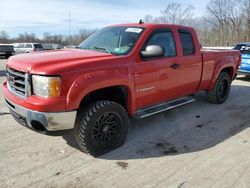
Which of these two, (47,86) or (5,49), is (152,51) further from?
(5,49)

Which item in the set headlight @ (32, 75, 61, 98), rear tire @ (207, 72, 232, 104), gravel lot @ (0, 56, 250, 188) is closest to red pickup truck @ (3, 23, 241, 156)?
headlight @ (32, 75, 61, 98)

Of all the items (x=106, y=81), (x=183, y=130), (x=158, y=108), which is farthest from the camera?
(x=183, y=130)

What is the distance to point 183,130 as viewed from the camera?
501 cm

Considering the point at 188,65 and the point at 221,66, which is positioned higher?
the point at 188,65

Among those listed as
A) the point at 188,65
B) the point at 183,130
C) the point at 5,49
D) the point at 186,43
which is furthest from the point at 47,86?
the point at 5,49

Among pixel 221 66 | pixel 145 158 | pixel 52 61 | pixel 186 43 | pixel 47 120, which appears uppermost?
pixel 186 43

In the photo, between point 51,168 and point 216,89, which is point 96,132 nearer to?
point 51,168

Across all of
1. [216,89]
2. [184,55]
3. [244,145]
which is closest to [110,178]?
[244,145]

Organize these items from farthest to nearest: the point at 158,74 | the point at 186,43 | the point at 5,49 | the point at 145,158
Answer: the point at 5,49 → the point at 186,43 → the point at 158,74 → the point at 145,158

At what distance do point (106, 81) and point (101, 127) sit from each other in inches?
27.5

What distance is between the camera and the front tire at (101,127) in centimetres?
373

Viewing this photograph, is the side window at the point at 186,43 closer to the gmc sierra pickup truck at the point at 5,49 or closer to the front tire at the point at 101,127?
the front tire at the point at 101,127

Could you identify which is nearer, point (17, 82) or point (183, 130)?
point (17, 82)

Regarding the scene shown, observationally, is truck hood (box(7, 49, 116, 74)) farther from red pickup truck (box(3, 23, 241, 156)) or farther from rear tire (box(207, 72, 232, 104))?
rear tire (box(207, 72, 232, 104))
